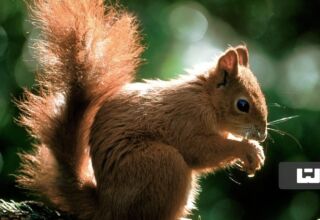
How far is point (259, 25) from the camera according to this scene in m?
5.70

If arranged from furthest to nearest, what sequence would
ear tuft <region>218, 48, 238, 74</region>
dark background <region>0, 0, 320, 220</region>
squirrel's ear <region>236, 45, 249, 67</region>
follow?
dark background <region>0, 0, 320, 220</region>, squirrel's ear <region>236, 45, 249, 67</region>, ear tuft <region>218, 48, 238, 74</region>

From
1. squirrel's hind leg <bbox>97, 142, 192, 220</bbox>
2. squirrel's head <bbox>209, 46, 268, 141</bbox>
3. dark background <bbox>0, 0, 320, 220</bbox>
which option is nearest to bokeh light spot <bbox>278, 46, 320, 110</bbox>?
dark background <bbox>0, 0, 320, 220</bbox>

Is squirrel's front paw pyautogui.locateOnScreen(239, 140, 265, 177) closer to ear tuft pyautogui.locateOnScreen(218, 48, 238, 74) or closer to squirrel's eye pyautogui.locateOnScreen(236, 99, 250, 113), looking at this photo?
squirrel's eye pyautogui.locateOnScreen(236, 99, 250, 113)

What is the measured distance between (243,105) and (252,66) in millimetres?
1537

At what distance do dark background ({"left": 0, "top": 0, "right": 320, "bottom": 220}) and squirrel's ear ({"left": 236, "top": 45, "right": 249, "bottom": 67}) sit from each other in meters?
0.90

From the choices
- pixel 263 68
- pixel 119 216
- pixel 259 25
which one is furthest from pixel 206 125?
pixel 259 25

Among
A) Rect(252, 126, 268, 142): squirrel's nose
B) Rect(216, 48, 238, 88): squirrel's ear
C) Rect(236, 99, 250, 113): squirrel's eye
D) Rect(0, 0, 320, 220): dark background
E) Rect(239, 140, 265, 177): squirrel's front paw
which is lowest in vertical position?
Rect(239, 140, 265, 177): squirrel's front paw

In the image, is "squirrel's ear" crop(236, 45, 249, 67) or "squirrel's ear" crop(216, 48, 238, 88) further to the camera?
"squirrel's ear" crop(236, 45, 249, 67)

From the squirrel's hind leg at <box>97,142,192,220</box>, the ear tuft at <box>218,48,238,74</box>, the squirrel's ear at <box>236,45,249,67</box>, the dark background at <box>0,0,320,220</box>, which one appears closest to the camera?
the squirrel's hind leg at <box>97,142,192,220</box>

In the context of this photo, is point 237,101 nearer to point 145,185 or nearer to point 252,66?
point 145,185

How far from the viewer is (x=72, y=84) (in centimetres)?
329

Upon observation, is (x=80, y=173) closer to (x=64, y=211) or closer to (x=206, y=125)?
(x=64, y=211)

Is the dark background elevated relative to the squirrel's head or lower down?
elevated

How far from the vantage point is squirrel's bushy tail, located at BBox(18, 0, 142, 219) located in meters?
3.28
